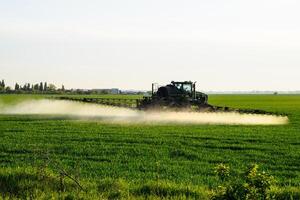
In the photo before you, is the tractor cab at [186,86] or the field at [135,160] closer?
the field at [135,160]

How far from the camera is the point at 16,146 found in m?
19.6

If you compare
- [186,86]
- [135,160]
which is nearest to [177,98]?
[186,86]

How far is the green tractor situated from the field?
43.8 ft

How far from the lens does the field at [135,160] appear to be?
459 inches

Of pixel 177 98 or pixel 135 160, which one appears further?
pixel 177 98

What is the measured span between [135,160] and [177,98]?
83.8 feet

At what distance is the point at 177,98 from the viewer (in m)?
41.6

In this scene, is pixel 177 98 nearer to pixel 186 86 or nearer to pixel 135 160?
pixel 186 86

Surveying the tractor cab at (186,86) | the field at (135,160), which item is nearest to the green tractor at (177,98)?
the tractor cab at (186,86)

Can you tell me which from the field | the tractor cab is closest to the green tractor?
the tractor cab

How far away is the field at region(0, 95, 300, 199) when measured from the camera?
459 inches

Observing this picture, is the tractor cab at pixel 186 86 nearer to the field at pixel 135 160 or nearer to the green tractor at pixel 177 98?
the green tractor at pixel 177 98

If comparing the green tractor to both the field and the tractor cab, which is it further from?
the field

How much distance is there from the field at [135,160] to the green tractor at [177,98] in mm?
13343
